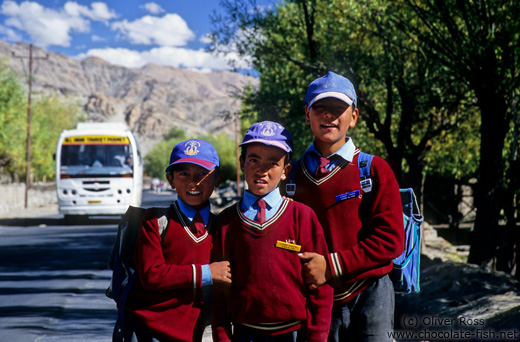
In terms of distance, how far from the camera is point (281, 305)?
257 cm

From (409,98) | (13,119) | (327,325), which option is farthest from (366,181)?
(13,119)

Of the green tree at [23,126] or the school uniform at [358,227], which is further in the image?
the green tree at [23,126]

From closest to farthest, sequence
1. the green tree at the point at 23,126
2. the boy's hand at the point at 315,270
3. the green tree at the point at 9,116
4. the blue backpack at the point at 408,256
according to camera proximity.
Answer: the boy's hand at the point at 315,270
the blue backpack at the point at 408,256
the green tree at the point at 9,116
the green tree at the point at 23,126

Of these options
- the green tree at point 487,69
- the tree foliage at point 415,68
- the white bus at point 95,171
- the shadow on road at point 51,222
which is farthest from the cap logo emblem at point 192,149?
the shadow on road at point 51,222

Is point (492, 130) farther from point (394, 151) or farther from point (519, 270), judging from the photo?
point (394, 151)

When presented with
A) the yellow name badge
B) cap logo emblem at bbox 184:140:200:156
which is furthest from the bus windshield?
the yellow name badge

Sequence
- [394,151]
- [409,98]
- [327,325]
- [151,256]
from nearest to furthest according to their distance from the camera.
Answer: [327,325], [151,256], [409,98], [394,151]

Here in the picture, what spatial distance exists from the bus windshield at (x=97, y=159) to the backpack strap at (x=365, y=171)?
1767 cm

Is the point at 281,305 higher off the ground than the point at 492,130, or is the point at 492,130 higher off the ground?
the point at 492,130

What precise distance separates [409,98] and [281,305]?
10.2 meters

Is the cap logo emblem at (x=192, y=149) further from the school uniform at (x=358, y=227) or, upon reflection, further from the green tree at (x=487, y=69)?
the green tree at (x=487, y=69)

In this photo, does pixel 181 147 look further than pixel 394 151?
No

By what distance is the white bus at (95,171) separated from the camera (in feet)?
63.8

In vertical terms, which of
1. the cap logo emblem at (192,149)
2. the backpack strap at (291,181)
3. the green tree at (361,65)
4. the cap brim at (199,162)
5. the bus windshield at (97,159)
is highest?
the green tree at (361,65)
